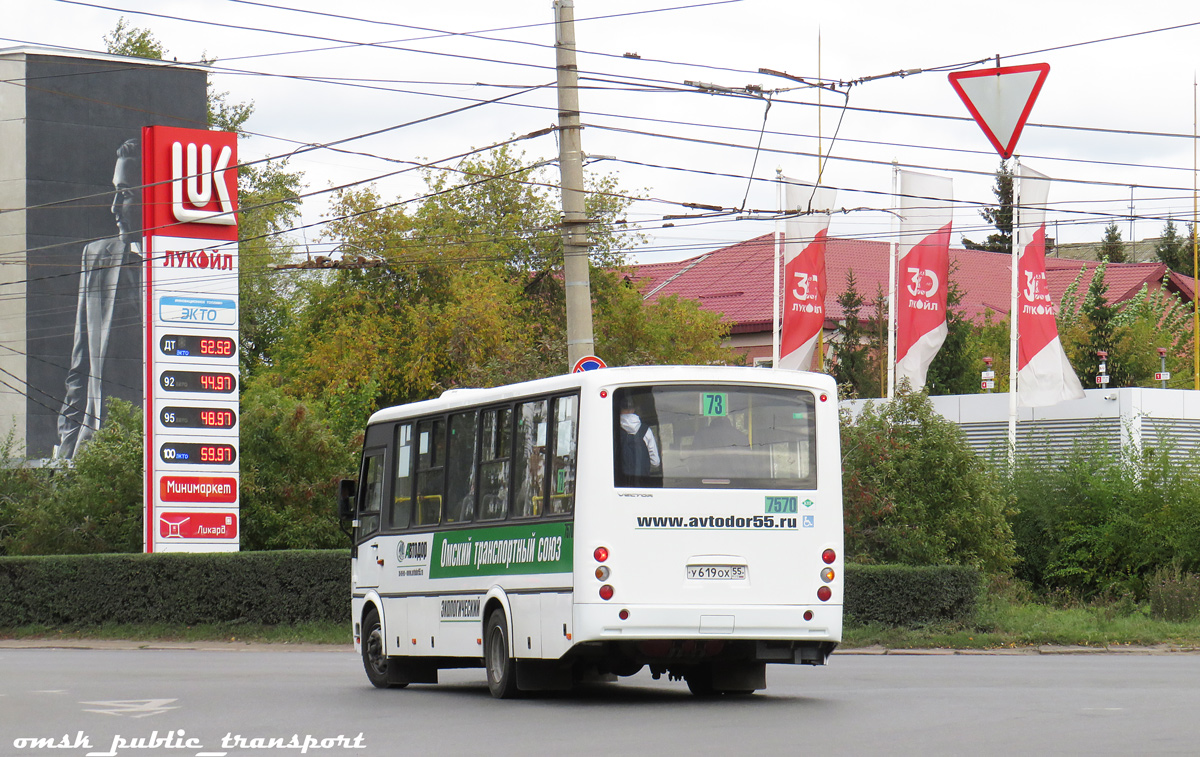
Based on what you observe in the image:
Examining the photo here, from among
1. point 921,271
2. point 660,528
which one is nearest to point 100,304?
point 921,271

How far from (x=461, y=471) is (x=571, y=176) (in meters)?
5.93

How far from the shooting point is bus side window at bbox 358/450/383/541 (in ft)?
63.5

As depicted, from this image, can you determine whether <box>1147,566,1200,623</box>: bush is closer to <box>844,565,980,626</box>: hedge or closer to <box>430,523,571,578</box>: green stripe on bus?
<box>844,565,980,626</box>: hedge

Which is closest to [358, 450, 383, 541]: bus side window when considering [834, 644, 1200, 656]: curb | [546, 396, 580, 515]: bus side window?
[546, 396, 580, 515]: bus side window

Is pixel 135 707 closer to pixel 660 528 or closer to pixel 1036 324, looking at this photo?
pixel 660 528

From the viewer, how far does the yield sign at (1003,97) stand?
2069 cm

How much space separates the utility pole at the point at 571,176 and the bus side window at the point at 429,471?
383 centimetres

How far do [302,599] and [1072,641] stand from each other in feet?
41.3

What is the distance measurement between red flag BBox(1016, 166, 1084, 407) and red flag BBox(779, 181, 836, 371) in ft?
13.3

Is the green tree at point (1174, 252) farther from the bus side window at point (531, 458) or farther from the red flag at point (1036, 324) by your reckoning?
the bus side window at point (531, 458)

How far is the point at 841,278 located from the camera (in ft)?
236

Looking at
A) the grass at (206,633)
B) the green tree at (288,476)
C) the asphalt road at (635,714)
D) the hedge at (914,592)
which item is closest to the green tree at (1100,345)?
the green tree at (288,476)

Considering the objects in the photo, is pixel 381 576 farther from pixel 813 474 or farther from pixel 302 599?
pixel 302 599

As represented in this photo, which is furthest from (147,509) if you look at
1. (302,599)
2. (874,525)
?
(874,525)
